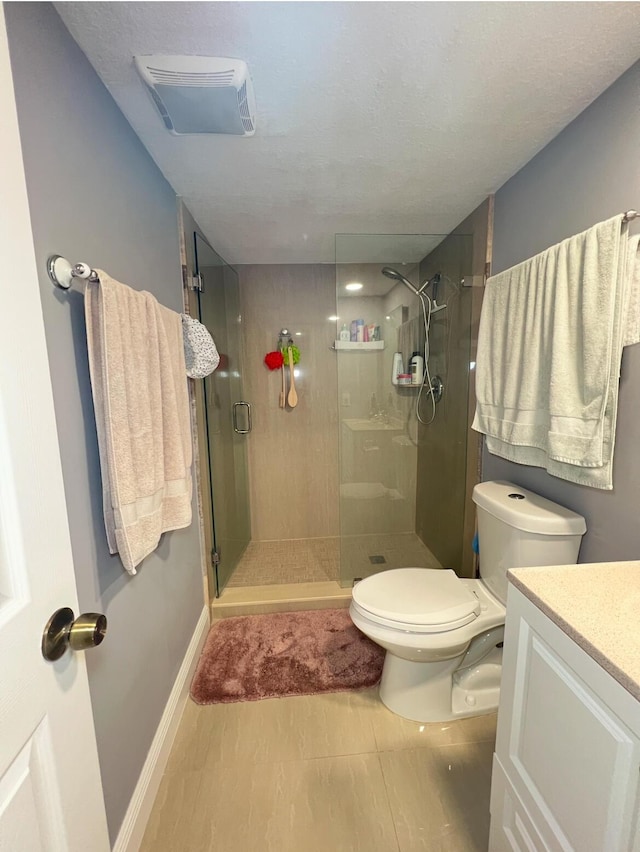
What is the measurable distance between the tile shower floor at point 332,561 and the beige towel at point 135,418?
52.2 inches

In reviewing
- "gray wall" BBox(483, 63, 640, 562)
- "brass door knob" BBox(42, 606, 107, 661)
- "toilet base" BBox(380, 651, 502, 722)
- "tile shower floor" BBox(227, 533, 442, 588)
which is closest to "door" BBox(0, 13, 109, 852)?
"brass door knob" BBox(42, 606, 107, 661)

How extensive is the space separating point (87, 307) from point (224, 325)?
4.86 feet

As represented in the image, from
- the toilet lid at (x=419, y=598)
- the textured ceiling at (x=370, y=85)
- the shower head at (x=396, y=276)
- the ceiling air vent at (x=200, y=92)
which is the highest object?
the textured ceiling at (x=370, y=85)

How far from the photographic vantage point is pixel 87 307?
2.88 feet

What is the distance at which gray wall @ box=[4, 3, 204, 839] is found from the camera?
2.58ft

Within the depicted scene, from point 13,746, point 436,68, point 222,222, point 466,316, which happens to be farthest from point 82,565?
point 466,316

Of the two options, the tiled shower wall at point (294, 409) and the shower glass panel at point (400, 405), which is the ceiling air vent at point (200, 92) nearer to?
the shower glass panel at point (400, 405)

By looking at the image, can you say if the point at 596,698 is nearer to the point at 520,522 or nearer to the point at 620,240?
the point at 520,522

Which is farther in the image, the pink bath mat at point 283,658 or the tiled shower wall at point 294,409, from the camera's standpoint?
the tiled shower wall at point 294,409

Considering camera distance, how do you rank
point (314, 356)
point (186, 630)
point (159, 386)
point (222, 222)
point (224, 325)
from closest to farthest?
1. point (159, 386)
2. point (186, 630)
3. point (222, 222)
4. point (224, 325)
5. point (314, 356)

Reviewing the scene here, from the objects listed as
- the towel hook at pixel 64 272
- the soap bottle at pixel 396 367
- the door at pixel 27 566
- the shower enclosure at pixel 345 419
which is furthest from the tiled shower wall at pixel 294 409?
the door at pixel 27 566

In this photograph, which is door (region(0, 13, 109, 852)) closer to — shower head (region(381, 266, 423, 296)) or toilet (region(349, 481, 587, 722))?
toilet (region(349, 481, 587, 722))

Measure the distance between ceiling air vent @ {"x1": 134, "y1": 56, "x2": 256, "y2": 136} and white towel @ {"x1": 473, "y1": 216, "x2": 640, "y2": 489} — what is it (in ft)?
3.73

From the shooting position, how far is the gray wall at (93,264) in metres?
0.79
